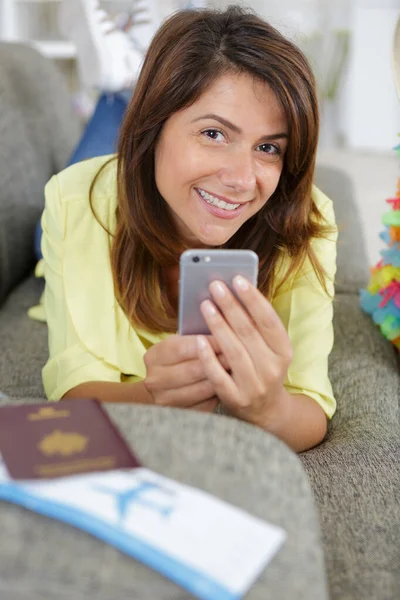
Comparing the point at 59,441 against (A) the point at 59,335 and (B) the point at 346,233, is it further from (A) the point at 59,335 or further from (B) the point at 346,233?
(B) the point at 346,233

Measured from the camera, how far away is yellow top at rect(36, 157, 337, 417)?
1252 millimetres

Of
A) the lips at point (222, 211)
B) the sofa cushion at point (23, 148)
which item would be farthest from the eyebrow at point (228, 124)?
the sofa cushion at point (23, 148)

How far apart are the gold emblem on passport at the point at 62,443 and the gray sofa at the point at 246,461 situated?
5cm

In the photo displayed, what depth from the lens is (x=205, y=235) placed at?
1198 mm

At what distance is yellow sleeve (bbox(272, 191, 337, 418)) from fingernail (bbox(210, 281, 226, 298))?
1.19ft

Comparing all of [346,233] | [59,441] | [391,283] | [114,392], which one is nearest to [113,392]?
[114,392]

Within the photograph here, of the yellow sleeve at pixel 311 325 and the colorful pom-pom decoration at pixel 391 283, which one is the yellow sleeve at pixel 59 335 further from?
the colorful pom-pom decoration at pixel 391 283

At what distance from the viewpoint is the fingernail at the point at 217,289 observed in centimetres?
93

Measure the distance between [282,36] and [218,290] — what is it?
0.45 metres

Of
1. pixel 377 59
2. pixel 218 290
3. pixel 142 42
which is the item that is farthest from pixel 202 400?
pixel 377 59

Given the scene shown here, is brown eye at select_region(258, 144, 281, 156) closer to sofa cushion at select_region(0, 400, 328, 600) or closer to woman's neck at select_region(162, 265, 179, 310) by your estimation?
woman's neck at select_region(162, 265, 179, 310)

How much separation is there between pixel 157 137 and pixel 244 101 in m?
0.16

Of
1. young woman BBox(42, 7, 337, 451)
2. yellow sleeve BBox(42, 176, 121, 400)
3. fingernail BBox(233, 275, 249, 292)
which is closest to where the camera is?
fingernail BBox(233, 275, 249, 292)

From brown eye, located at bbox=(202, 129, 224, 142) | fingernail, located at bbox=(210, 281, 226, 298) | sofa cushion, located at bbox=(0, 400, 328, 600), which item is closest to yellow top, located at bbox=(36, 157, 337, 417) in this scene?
brown eye, located at bbox=(202, 129, 224, 142)
